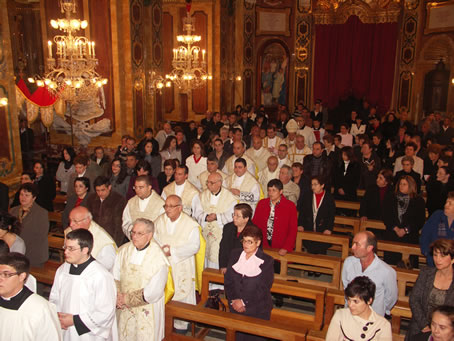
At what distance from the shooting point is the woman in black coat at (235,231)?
5035 mm

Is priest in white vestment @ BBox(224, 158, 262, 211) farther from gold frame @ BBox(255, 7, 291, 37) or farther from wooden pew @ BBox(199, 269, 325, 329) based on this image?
gold frame @ BBox(255, 7, 291, 37)

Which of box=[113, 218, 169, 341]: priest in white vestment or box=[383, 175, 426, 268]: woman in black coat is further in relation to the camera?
box=[383, 175, 426, 268]: woman in black coat

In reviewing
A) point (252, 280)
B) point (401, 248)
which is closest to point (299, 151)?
point (401, 248)

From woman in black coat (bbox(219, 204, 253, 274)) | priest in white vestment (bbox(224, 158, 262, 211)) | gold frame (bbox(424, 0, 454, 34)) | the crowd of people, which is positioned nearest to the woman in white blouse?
the crowd of people

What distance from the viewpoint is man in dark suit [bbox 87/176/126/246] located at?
244 inches

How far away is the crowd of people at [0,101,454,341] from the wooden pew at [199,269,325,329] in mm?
270

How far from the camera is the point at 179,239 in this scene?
5.36 meters

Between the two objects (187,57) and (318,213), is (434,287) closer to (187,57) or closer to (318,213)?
(318,213)

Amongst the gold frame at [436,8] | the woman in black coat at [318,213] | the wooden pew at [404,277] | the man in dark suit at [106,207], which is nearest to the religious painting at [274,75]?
the gold frame at [436,8]

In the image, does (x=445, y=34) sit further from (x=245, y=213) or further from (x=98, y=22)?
(x=245, y=213)

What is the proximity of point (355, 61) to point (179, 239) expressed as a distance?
16.6 m

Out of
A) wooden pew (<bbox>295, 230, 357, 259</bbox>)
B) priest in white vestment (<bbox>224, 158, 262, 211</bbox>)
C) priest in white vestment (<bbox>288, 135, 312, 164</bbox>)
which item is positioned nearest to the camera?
wooden pew (<bbox>295, 230, 357, 259</bbox>)

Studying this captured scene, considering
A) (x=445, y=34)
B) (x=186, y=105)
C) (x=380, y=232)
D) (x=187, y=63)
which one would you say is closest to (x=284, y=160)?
(x=380, y=232)

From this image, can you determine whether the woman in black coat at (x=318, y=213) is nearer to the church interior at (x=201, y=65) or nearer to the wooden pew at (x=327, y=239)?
the wooden pew at (x=327, y=239)
